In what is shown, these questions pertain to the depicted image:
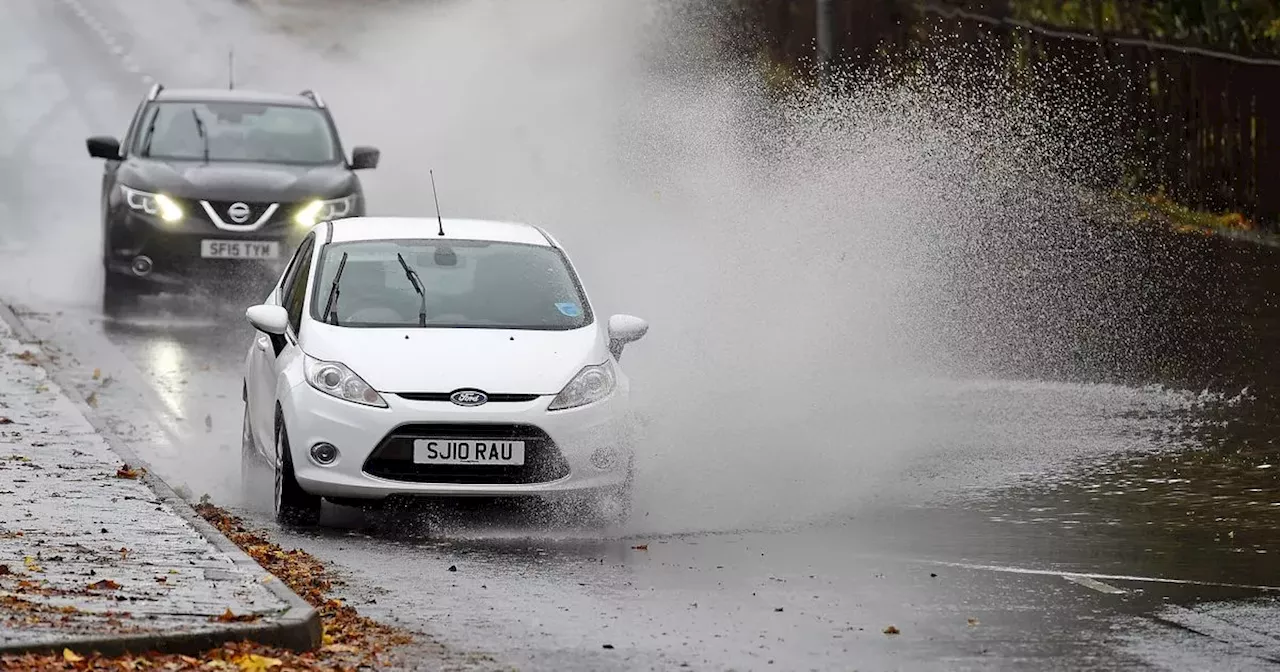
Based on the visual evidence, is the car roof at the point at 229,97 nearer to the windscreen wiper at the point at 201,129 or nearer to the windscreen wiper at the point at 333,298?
the windscreen wiper at the point at 201,129

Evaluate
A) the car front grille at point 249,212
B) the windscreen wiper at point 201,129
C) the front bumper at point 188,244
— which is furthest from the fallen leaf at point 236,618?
the windscreen wiper at point 201,129

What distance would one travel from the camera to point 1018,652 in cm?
834

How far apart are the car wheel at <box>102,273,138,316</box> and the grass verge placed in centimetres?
950

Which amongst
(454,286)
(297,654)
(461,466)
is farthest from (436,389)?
(297,654)

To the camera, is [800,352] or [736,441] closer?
[736,441]

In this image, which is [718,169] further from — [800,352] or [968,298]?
[800,352]

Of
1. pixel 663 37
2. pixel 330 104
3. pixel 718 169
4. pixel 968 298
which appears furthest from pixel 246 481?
pixel 330 104

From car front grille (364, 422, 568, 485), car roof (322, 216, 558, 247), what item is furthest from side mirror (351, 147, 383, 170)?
car front grille (364, 422, 568, 485)

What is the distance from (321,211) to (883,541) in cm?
908

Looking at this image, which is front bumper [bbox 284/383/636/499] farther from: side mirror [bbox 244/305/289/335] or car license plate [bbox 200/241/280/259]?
car license plate [bbox 200/241/280/259]

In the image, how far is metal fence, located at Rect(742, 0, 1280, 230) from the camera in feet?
79.1

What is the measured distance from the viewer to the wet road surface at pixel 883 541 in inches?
337

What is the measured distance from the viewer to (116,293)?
63.7 ft

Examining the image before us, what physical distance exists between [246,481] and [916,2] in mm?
21636
